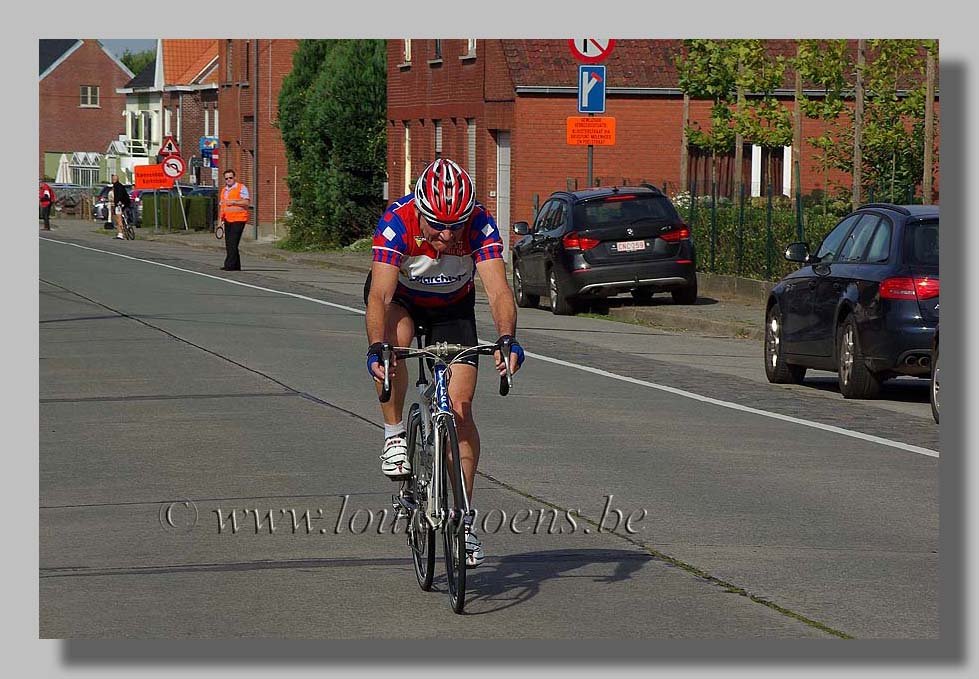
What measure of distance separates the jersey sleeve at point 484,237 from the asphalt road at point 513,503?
1381 millimetres

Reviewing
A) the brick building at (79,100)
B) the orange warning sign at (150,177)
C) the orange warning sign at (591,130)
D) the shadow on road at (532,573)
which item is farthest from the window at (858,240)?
the brick building at (79,100)

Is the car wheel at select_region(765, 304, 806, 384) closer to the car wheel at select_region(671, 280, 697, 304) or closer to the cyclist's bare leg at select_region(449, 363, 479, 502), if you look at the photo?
the car wheel at select_region(671, 280, 697, 304)

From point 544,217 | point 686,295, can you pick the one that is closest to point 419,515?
point 686,295

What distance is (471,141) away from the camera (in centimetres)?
4369

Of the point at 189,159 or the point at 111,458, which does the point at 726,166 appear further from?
the point at 189,159

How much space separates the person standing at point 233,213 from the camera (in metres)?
35.8

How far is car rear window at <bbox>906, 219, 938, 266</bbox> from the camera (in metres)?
14.1

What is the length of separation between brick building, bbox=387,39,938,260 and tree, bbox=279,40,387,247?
5.17 m

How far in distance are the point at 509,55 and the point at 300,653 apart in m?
34.6

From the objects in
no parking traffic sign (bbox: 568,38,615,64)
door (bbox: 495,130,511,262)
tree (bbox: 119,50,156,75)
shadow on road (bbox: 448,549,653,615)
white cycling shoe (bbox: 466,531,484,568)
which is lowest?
shadow on road (bbox: 448,549,653,615)

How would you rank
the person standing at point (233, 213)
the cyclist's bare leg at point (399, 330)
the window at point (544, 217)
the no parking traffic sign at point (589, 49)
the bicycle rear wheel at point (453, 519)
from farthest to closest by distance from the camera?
1. the person standing at point (233, 213)
2. the window at point (544, 217)
3. the no parking traffic sign at point (589, 49)
4. the cyclist's bare leg at point (399, 330)
5. the bicycle rear wheel at point (453, 519)

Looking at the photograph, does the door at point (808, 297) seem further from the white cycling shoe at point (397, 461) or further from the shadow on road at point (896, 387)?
the white cycling shoe at point (397, 461)

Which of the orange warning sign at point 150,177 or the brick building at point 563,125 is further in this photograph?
the orange warning sign at point 150,177

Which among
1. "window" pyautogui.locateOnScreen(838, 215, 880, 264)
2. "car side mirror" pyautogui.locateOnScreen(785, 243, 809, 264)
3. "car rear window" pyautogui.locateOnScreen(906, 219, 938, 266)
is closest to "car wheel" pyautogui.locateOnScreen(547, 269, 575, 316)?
"window" pyautogui.locateOnScreen(838, 215, 880, 264)
